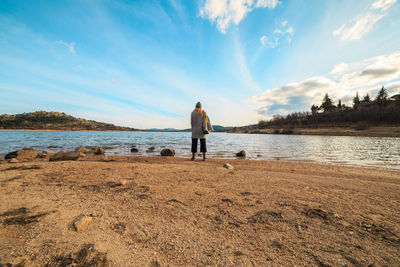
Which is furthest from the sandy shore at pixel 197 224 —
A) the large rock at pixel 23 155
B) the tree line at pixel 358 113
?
the tree line at pixel 358 113

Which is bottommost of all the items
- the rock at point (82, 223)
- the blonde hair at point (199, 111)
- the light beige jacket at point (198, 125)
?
the rock at point (82, 223)

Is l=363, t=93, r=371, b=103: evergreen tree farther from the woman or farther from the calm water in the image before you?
the woman

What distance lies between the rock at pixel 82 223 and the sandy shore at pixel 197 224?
0.17 feet

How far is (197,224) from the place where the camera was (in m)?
2.38

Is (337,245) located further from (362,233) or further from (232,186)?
(232,186)

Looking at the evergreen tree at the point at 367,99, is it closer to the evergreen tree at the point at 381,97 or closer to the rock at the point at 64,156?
the evergreen tree at the point at 381,97

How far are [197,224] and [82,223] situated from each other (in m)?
1.65

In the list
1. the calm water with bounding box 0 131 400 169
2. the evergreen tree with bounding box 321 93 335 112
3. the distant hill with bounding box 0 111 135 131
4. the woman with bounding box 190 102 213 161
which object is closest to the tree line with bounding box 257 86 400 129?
the evergreen tree with bounding box 321 93 335 112

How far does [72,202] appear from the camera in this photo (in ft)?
9.95

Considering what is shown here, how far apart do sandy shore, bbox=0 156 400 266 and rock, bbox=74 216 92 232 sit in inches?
2.1

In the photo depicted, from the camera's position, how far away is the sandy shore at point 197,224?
5.65 feet

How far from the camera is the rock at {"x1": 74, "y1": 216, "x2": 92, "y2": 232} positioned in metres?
2.17

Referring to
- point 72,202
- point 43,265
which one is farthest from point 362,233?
point 72,202

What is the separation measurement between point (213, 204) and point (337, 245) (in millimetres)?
1809
